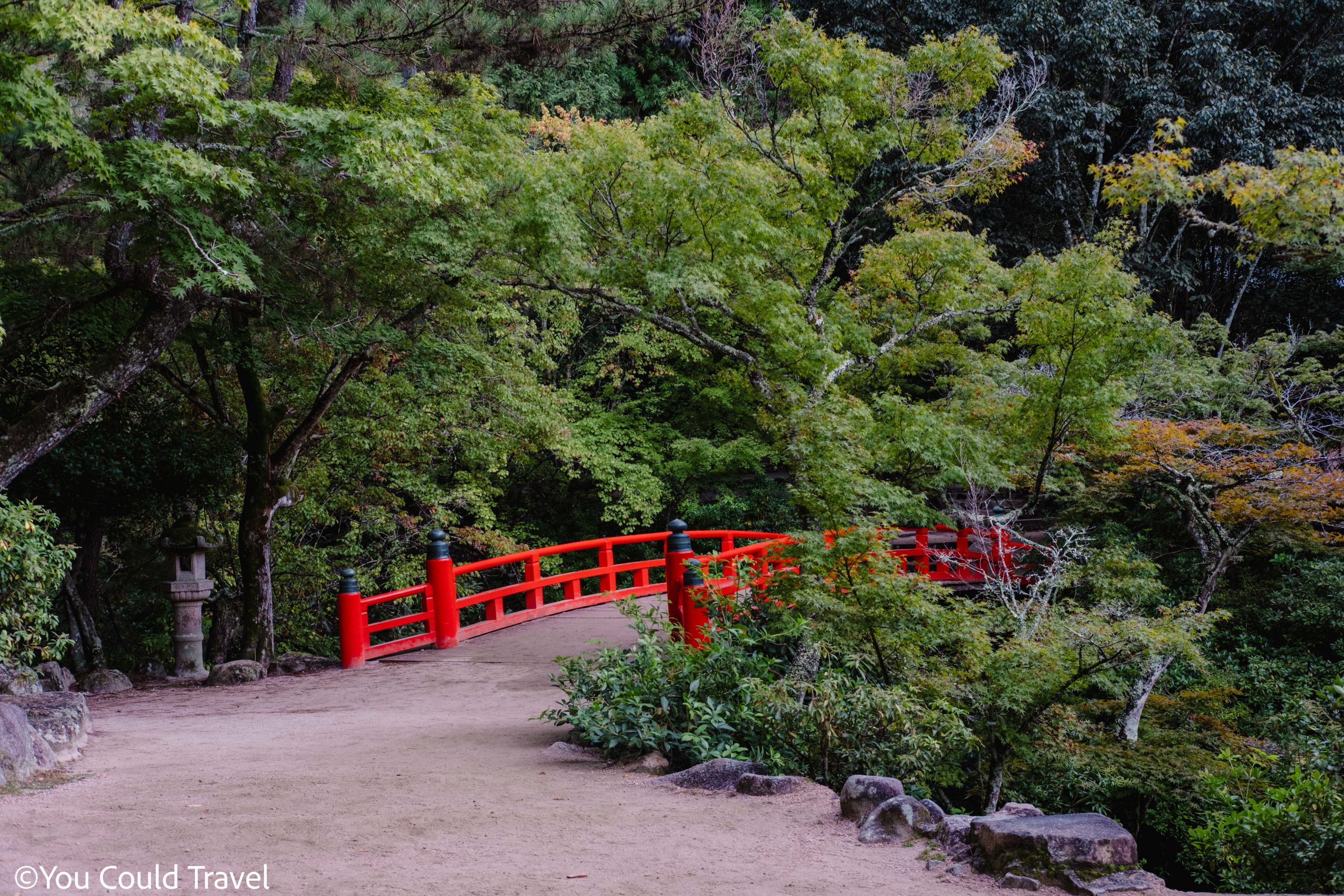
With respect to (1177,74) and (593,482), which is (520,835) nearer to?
(593,482)

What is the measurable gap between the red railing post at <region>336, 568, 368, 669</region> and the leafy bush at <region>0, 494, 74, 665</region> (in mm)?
2886

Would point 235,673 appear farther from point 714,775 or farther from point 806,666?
point 714,775

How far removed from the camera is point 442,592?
10.0 meters

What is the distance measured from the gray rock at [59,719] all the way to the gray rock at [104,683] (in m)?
3.04

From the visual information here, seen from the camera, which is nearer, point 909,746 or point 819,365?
point 909,746

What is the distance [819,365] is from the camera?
10.4m

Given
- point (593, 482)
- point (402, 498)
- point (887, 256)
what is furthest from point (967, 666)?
point (593, 482)

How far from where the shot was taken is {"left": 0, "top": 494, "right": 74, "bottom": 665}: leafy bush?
6.23 meters

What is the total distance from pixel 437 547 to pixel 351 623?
44.4 inches

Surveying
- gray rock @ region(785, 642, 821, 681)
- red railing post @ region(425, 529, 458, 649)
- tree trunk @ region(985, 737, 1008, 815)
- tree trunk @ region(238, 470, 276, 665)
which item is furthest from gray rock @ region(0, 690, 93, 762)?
tree trunk @ region(985, 737, 1008, 815)

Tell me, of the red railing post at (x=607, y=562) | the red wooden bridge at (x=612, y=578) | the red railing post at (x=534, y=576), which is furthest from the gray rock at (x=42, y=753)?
the red railing post at (x=607, y=562)

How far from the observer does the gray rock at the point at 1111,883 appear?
339cm

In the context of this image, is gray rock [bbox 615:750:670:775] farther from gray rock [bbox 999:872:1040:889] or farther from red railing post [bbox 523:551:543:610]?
red railing post [bbox 523:551:543:610]

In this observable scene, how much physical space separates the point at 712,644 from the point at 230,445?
A: 692cm
